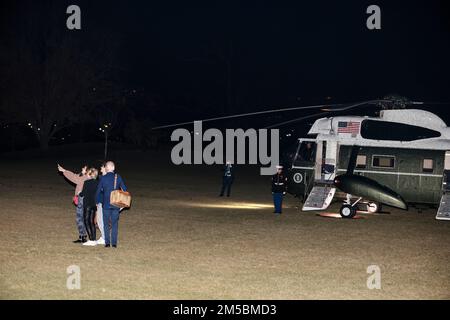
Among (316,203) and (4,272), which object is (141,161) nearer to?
(316,203)

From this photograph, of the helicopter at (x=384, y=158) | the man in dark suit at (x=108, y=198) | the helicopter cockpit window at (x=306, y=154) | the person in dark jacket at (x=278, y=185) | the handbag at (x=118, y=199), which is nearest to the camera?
the handbag at (x=118, y=199)

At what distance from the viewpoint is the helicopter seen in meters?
19.2

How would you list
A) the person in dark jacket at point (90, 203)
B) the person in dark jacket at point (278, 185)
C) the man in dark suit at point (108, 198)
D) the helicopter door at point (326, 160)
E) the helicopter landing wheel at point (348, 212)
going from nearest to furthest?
the man in dark suit at point (108, 198), the person in dark jacket at point (90, 203), the helicopter landing wheel at point (348, 212), the person in dark jacket at point (278, 185), the helicopter door at point (326, 160)

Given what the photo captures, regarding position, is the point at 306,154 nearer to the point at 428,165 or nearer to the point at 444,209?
the point at 428,165

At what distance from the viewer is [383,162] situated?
64.8 ft

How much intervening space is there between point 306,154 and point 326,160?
75cm

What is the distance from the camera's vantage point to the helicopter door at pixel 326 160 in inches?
780

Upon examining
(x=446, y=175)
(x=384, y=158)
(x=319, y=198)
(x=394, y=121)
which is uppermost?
(x=394, y=121)

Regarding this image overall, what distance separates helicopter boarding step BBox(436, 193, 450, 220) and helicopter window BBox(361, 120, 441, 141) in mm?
2000

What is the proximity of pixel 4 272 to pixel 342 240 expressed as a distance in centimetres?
755

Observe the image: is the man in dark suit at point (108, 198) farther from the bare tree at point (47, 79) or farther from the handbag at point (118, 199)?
the bare tree at point (47, 79)

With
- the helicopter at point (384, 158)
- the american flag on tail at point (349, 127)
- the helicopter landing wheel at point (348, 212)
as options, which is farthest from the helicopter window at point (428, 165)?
the helicopter landing wheel at point (348, 212)

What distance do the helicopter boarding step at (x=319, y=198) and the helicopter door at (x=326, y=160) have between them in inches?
13.5

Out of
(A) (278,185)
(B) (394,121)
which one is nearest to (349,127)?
(B) (394,121)
